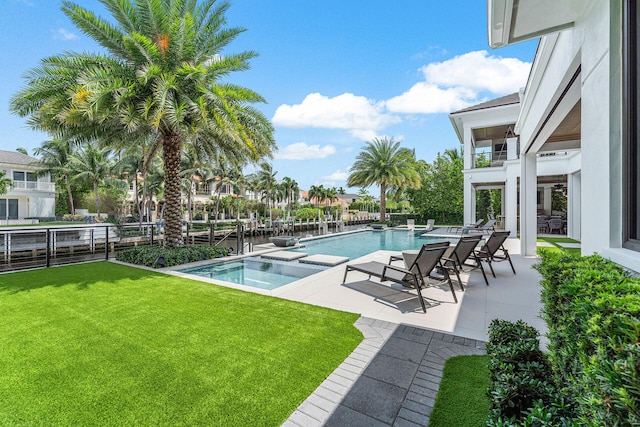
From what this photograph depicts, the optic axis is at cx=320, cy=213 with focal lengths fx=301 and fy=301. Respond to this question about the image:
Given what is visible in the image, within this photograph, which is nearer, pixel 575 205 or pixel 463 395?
pixel 463 395

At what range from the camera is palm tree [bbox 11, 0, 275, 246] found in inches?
350

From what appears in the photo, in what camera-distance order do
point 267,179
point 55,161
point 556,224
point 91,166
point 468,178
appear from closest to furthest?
point 556,224
point 468,178
point 91,166
point 55,161
point 267,179

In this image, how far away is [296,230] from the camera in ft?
114

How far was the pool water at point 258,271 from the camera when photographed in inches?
324

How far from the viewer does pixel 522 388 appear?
222 centimetres

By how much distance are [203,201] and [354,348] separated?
4939cm

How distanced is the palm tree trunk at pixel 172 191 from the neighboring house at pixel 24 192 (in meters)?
32.2

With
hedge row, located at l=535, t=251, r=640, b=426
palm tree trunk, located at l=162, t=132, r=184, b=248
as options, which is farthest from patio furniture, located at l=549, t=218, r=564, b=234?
palm tree trunk, located at l=162, t=132, r=184, b=248

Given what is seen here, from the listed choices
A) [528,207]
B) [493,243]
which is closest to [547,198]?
[528,207]

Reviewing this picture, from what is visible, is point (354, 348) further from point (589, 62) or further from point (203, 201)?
point (203, 201)

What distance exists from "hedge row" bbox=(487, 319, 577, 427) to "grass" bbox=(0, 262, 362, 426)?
167 centimetres

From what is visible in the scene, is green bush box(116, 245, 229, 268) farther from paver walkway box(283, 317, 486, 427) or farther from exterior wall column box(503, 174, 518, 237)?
exterior wall column box(503, 174, 518, 237)

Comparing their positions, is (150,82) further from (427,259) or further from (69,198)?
(69,198)

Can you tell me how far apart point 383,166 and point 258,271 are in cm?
2178
